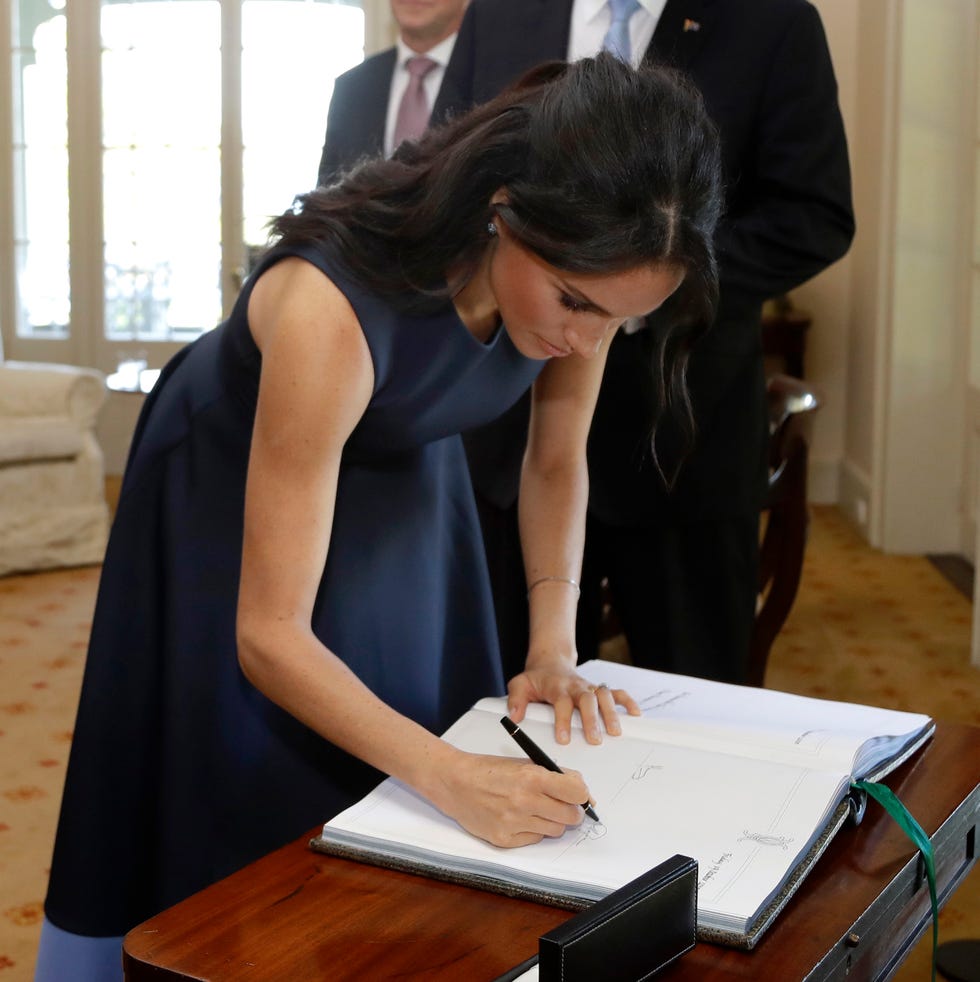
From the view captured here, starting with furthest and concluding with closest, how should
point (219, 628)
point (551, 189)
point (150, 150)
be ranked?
point (150, 150), point (219, 628), point (551, 189)

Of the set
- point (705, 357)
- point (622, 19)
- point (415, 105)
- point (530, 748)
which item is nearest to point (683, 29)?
point (622, 19)

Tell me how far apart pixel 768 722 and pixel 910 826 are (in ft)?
0.75

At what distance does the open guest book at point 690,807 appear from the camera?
1.02 metres

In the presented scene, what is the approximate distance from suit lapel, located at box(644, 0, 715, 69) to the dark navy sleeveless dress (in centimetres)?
87

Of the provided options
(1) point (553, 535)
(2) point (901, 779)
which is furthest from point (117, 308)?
(2) point (901, 779)

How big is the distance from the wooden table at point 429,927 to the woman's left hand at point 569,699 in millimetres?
255

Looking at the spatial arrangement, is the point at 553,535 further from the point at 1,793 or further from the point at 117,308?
the point at 117,308

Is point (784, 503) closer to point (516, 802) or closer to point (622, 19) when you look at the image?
point (622, 19)

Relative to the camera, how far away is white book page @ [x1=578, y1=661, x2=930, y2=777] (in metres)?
1.24

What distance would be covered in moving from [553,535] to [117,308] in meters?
5.74

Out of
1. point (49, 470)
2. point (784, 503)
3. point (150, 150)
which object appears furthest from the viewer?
point (150, 150)

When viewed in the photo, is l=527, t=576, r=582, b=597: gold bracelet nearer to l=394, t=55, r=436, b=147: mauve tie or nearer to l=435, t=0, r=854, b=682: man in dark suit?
l=435, t=0, r=854, b=682: man in dark suit

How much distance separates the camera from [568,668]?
149 centimetres

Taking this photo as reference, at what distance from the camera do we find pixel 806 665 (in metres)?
4.16
